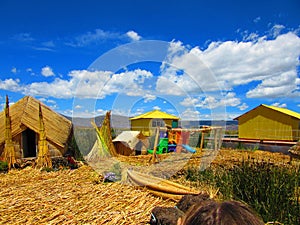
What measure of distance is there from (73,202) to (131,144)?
24.0ft

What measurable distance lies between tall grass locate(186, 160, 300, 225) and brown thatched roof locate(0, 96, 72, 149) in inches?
241

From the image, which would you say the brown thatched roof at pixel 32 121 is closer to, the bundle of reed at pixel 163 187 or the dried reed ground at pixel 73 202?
the dried reed ground at pixel 73 202

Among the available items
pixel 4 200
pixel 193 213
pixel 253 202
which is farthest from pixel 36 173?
pixel 193 213

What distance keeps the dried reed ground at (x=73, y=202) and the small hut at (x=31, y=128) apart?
2.70 metres

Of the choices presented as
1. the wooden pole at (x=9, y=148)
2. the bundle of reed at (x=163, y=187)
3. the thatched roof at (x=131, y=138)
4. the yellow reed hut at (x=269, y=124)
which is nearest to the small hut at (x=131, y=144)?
the thatched roof at (x=131, y=138)

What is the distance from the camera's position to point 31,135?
10516 mm

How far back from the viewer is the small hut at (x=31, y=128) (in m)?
8.43

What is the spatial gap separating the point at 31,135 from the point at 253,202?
30.5ft

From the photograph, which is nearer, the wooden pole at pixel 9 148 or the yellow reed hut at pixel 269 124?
the wooden pole at pixel 9 148

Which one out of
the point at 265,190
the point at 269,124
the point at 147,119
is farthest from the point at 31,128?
the point at 269,124

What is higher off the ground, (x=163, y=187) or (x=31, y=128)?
(x=31, y=128)

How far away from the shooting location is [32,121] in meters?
8.79

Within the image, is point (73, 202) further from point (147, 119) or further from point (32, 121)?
point (147, 119)

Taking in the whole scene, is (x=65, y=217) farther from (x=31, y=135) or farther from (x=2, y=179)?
(x=31, y=135)
